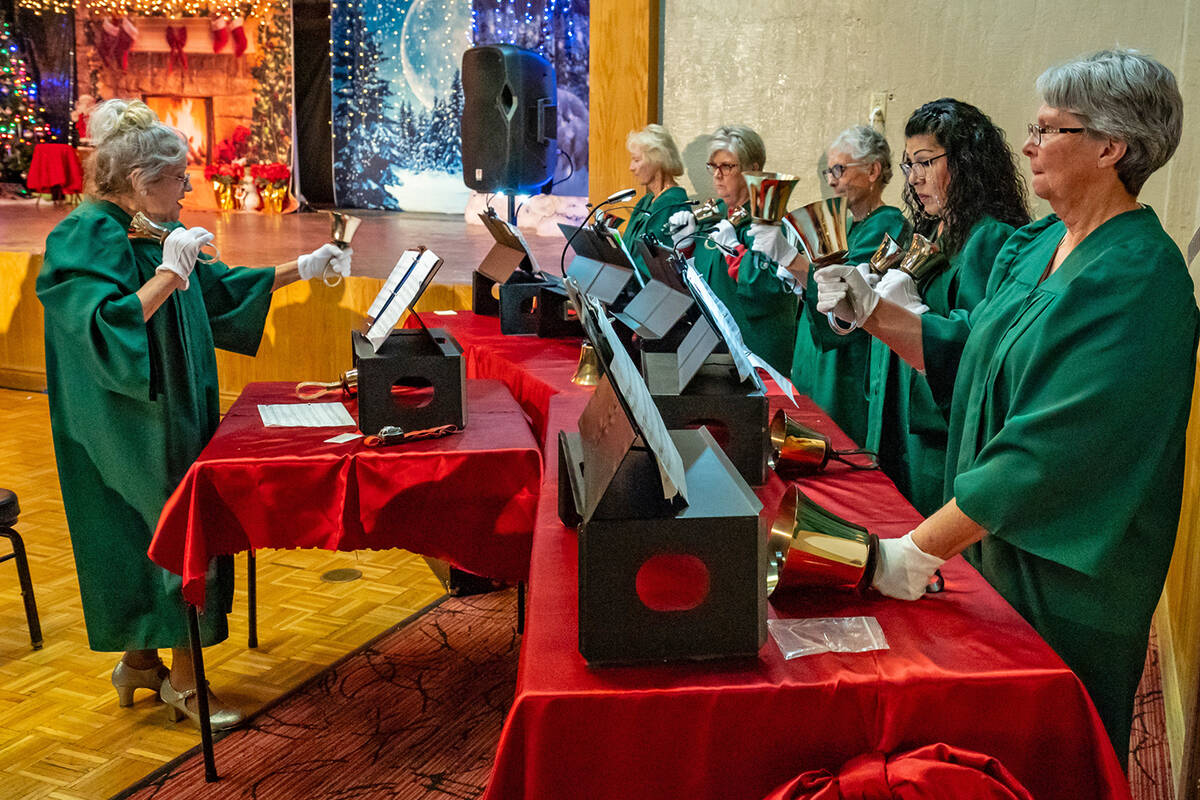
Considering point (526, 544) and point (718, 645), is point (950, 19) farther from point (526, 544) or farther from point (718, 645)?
point (718, 645)

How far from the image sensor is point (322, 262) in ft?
9.71

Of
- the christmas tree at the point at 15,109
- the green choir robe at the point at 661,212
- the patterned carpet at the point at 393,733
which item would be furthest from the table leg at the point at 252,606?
the christmas tree at the point at 15,109

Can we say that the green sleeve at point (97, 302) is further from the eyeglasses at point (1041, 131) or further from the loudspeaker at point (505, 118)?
the loudspeaker at point (505, 118)

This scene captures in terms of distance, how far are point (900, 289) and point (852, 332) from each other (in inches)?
25.2

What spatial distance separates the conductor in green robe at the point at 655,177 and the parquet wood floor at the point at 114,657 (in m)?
1.84

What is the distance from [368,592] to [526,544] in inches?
51.2

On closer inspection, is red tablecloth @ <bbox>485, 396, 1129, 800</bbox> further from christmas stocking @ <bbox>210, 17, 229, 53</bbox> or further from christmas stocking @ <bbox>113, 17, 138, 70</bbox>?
christmas stocking @ <bbox>113, 17, 138, 70</bbox>

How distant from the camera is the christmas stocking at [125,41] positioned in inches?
489

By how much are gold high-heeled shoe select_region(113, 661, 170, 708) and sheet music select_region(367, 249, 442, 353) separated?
1.05m

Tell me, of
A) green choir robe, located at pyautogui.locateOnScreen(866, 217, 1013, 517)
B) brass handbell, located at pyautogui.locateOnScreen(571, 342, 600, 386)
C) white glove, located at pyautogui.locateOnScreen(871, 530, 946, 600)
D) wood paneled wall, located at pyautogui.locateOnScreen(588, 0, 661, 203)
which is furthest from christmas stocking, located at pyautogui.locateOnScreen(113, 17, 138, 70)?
white glove, located at pyautogui.locateOnScreen(871, 530, 946, 600)

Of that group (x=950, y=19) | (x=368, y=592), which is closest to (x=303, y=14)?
(x=950, y=19)

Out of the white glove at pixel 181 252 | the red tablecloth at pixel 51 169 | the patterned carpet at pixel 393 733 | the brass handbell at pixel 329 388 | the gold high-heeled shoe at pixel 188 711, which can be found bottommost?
the patterned carpet at pixel 393 733

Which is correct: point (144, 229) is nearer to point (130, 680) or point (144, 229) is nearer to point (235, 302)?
point (235, 302)

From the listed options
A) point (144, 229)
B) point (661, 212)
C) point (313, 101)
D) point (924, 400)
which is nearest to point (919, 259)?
point (924, 400)
